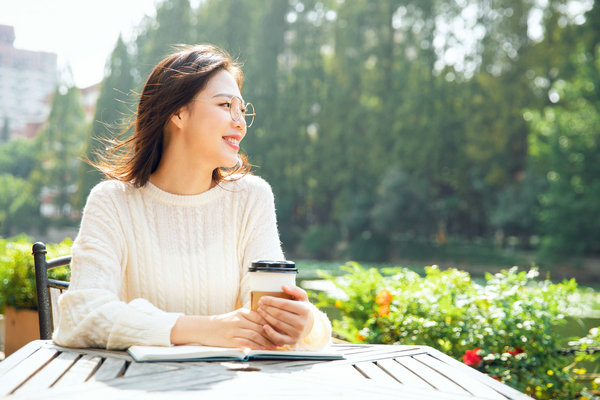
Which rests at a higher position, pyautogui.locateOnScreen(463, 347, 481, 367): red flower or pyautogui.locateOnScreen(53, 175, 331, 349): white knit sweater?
pyautogui.locateOnScreen(53, 175, 331, 349): white knit sweater

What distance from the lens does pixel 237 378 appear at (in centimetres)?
100

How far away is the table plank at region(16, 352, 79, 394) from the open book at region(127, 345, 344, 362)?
0.11 meters

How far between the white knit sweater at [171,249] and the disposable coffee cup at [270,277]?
0.52 feet

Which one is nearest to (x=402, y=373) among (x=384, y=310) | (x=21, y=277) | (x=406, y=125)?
(x=384, y=310)

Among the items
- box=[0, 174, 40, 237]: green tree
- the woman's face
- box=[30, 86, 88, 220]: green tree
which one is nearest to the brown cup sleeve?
the woman's face

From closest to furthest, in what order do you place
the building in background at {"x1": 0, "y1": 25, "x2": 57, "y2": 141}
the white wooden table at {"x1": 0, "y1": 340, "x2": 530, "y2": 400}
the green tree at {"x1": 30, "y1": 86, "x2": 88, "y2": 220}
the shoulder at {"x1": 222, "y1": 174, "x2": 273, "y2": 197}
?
1. the white wooden table at {"x1": 0, "y1": 340, "x2": 530, "y2": 400}
2. the shoulder at {"x1": 222, "y1": 174, "x2": 273, "y2": 197}
3. the green tree at {"x1": 30, "y1": 86, "x2": 88, "y2": 220}
4. the building in background at {"x1": 0, "y1": 25, "x2": 57, "y2": 141}

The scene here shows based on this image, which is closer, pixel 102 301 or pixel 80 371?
pixel 80 371

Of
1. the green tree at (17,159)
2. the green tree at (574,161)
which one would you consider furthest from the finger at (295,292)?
the green tree at (17,159)

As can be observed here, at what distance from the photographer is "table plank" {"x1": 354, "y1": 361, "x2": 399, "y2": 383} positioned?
41.1 inches

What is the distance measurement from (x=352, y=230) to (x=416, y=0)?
9.28m

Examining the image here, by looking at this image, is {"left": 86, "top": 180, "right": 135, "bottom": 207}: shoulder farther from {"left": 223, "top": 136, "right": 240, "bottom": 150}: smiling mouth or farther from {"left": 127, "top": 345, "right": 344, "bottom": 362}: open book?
{"left": 127, "top": 345, "right": 344, "bottom": 362}: open book

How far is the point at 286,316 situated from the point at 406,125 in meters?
24.0

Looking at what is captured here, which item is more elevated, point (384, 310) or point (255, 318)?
point (255, 318)

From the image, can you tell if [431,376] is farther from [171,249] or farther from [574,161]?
[574,161]
